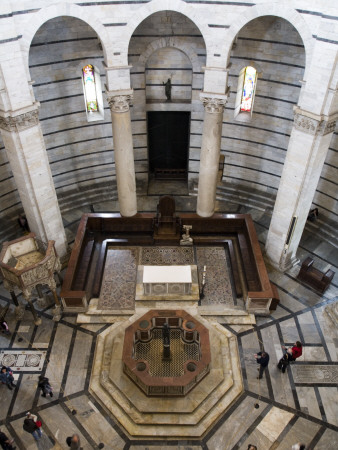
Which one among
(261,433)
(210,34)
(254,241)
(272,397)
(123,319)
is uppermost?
(210,34)

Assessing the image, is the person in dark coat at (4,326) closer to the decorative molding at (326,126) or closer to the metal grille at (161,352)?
the metal grille at (161,352)

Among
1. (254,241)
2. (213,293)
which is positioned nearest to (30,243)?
(213,293)

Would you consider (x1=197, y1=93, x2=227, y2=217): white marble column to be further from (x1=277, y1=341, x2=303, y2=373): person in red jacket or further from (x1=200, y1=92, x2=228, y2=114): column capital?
(x1=277, y1=341, x2=303, y2=373): person in red jacket

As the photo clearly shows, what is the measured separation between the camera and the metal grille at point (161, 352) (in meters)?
12.2

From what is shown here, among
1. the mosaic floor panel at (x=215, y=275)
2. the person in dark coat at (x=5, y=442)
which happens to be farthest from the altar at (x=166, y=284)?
the person in dark coat at (x=5, y=442)

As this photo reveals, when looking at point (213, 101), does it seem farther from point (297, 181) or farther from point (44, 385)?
point (44, 385)

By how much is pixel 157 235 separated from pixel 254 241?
3888mm

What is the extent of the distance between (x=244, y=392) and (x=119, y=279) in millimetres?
5937

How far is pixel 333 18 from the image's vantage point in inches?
426

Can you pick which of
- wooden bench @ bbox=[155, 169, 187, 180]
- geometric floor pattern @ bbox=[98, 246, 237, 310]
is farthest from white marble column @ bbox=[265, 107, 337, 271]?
wooden bench @ bbox=[155, 169, 187, 180]

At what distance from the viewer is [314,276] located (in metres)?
15.0

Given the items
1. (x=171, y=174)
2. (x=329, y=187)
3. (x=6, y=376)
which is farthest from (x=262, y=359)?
(x=171, y=174)

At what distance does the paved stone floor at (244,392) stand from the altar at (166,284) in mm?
1937

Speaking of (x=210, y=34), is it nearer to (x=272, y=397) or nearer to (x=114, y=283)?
(x=114, y=283)
